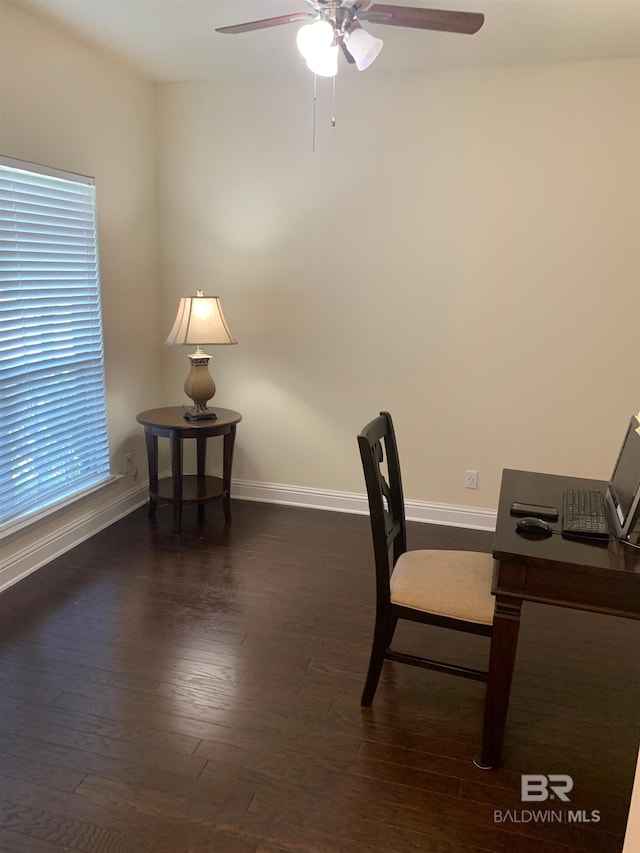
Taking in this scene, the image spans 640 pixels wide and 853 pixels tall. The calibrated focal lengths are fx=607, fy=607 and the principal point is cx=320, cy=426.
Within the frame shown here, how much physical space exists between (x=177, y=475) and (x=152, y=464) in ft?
0.87

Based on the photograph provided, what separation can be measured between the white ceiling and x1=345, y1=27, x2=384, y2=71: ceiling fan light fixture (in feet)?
1.97

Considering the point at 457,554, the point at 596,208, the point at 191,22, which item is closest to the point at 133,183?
the point at 191,22

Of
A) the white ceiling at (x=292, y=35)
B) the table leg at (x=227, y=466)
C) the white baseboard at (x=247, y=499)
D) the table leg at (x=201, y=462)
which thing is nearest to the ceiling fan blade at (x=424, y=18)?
the white ceiling at (x=292, y=35)

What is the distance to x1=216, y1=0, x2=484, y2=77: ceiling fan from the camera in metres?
2.04

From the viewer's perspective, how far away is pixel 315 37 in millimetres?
2041

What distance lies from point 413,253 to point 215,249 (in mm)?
1280

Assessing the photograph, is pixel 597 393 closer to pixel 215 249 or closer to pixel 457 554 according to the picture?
pixel 457 554

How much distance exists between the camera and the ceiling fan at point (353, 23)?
2035mm

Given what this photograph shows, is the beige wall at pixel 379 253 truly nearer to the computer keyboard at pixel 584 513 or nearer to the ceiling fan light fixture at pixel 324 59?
the ceiling fan light fixture at pixel 324 59

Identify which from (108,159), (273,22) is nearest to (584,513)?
(273,22)

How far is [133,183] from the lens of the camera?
3703mm

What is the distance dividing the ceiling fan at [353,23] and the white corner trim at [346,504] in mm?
2523

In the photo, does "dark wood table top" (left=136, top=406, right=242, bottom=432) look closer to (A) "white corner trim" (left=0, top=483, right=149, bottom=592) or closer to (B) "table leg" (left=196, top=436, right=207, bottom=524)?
(B) "table leg" (left=196, top=436, right=207, bottom=524)

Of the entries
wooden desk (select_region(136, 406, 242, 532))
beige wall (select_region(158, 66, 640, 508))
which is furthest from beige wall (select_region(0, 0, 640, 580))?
wooden desk (select_region(136, 406, 242, 532))
